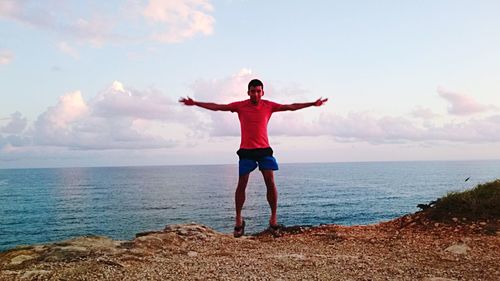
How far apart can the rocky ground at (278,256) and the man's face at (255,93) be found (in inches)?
146

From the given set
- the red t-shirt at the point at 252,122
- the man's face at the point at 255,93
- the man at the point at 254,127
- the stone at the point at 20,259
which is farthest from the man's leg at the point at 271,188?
the stone at the point at 20,259

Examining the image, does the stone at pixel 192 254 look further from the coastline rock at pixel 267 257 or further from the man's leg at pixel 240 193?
the man's leg at pixel 240 193

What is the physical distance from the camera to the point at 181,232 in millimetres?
12453

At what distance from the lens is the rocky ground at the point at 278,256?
7.79m

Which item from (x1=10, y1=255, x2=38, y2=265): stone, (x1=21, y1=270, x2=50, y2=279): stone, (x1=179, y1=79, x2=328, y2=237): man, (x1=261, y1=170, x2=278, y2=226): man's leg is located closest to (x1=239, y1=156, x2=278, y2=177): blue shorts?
Answer: (x1=179, y1=79, x2=328, y2=237): man

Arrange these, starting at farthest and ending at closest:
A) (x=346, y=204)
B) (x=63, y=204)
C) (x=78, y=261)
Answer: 1. (x=63, y=204)
2. (x=346, y=204)
3. (x=78, y=261)

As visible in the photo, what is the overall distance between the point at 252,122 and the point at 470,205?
8.93 metres

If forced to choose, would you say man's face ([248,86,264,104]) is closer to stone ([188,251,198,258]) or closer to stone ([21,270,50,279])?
stone ([188,251,198,258])

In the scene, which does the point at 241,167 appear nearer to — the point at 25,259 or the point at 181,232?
the point at 181,232

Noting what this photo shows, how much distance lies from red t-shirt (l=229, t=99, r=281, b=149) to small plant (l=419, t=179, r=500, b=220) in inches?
310

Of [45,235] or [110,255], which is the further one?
[45,235]

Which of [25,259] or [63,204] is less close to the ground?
[25,259]

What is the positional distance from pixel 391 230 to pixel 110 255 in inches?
352

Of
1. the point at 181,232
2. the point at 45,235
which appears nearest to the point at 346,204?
the point at 45,235
